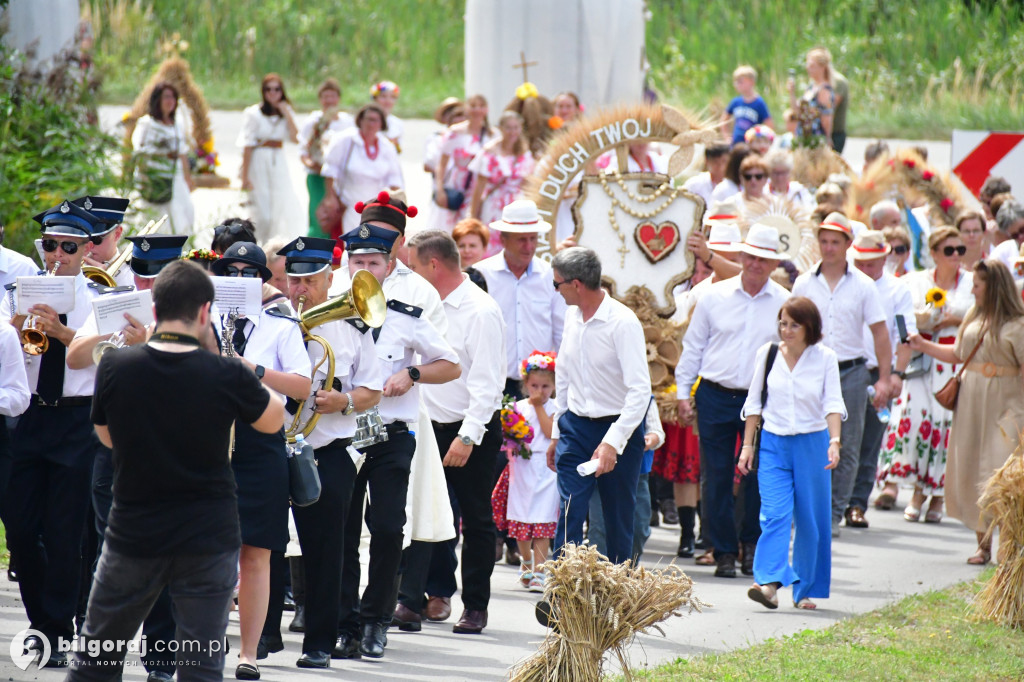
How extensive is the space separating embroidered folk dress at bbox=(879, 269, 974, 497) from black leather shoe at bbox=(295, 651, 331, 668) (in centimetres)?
604

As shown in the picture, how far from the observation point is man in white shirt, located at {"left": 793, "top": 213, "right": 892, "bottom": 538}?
10.5 meters

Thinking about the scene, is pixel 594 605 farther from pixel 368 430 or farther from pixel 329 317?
pixel 329 317

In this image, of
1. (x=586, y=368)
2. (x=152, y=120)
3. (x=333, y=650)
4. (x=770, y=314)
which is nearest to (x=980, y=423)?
(x=770, y=314)

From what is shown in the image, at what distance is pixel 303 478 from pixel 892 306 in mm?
5837

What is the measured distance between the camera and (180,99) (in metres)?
14.5

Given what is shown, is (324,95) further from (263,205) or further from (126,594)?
(126,594)

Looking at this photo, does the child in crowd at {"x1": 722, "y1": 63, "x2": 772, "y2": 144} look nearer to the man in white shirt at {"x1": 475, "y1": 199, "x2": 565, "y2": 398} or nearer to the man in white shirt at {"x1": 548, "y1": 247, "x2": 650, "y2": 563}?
the man in white shirt at {"x1": 475, "y1": 199, "x2": 565, "y2": 398}

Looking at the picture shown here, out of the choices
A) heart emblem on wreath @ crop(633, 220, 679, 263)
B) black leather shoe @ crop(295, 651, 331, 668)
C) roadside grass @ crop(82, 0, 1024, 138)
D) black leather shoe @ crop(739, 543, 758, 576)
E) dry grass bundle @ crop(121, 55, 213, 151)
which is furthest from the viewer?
roadside grass @ crop(82, 0, 1024, 138)

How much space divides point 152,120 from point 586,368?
7.38 m

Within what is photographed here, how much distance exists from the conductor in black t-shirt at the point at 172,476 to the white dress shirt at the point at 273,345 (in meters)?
1.18

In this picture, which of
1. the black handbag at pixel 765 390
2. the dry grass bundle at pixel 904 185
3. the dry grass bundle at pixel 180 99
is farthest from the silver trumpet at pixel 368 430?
the dry grass bundle at pixel 904 185

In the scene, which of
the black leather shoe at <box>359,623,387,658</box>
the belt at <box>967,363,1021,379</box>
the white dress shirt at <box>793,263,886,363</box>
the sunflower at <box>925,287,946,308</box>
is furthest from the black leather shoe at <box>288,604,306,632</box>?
the sunflower at <box>925,287,946,308</box>

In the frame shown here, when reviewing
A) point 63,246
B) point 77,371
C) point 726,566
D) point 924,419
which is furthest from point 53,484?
point 924,419

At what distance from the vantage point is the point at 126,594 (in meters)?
5.24
